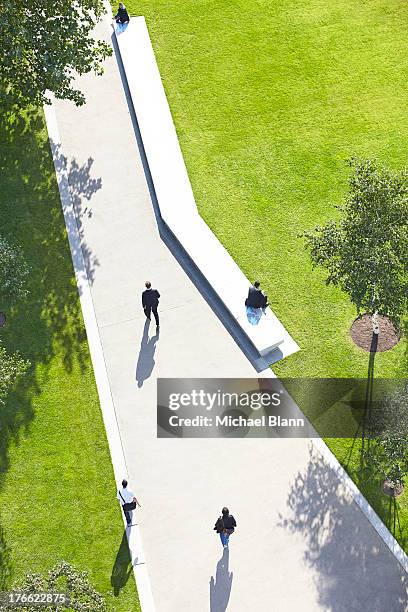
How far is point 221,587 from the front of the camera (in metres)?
18.3

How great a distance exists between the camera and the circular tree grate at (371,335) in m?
22.0

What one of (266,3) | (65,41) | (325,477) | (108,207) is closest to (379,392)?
(325,477)

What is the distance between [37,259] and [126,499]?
340 inches

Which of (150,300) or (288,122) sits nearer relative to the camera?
(150,300)

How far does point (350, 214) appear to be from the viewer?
758 inches

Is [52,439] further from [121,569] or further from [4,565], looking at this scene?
[121,569]

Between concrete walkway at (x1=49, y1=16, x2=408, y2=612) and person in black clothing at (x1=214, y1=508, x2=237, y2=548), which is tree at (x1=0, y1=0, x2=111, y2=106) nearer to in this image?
concrete walkway at (x1=49, y1=16, x2=408, y2=612)

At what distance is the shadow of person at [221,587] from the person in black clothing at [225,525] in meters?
0.68

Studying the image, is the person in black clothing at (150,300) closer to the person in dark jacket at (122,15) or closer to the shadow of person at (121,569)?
the shadow of person at (121,569)

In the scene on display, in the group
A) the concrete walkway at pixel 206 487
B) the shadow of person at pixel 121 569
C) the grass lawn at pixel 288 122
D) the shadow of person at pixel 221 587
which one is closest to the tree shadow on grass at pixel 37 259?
the concrete walkway at pixel 206 487

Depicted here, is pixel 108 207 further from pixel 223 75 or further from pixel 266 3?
pixel 266 3

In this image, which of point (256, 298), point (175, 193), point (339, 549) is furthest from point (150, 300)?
point (339, 549)

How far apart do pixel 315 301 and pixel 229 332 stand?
260 cm

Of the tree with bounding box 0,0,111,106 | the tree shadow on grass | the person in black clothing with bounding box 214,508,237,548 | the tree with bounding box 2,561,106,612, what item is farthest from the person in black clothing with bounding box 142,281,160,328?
the tree with bounding box 2,561,106,612
